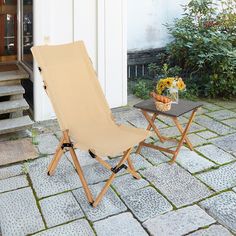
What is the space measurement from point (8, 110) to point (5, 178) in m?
1.07

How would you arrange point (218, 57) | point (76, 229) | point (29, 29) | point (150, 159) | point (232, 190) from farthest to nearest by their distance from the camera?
point (218, 57) < point (29, 29) < point (150, 159) < point (232, 190) < point (76, 229)

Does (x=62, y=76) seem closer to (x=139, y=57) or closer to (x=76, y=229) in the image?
(x=76, y=229)

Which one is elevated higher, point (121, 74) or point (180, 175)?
point (121, 74)

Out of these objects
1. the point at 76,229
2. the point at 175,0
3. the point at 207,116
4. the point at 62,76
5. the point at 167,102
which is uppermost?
the point at 175,0

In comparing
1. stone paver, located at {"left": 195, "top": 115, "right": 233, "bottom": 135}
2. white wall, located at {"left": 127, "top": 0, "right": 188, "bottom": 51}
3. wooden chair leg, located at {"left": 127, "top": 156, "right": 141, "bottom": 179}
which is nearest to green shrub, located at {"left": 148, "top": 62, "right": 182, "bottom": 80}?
white wall, located at {"left": 127, "top": 0, "right": 188, "bottom": 51}

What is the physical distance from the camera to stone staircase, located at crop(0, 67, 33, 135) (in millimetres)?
3840

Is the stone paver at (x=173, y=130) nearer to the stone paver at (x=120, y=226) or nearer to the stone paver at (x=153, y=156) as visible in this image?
the stone paver at (x=153, y=156)

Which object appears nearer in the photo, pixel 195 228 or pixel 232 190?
pixel 195 228

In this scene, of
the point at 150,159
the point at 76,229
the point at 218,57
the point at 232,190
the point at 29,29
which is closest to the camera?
the point at 76,229

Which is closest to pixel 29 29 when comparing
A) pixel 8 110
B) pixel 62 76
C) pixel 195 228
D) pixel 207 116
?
pixel 8 110

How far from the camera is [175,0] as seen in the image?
6043 millimetres

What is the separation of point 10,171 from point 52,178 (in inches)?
16.6

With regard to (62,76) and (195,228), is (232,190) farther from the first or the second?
(62,76)

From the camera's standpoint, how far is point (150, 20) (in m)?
5.95
